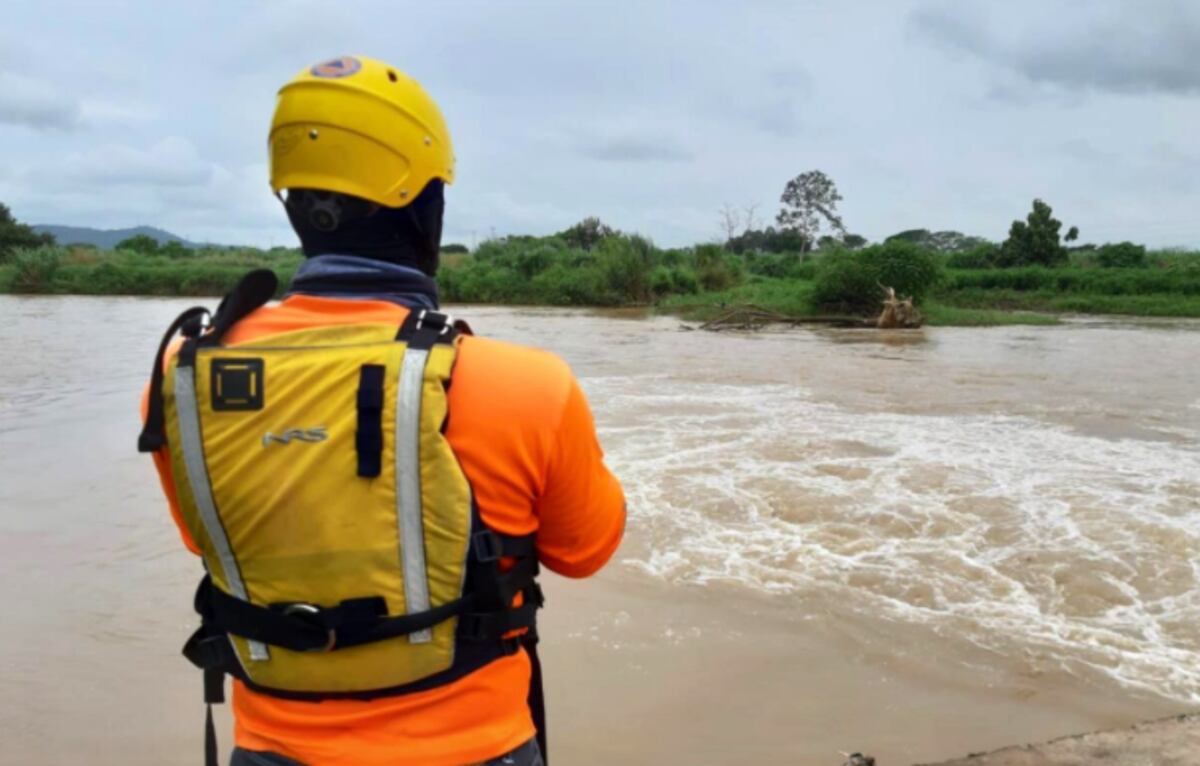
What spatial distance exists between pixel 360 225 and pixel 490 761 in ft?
2.66

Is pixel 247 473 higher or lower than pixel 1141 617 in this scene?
higher

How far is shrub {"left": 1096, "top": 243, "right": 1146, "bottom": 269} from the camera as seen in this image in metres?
45.6

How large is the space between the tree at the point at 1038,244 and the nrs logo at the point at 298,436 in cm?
4972

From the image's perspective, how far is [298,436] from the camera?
129 centimetres

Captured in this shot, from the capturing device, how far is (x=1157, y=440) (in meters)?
9.88

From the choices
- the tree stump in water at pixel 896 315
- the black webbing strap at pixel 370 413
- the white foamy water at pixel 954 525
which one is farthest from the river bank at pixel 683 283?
the black webbing strap at pixel 370 413

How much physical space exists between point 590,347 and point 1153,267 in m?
35.1

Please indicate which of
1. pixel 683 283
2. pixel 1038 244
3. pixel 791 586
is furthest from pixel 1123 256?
pixel 791 586

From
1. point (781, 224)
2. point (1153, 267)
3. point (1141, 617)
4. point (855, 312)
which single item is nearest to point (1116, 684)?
point (1141, 617)

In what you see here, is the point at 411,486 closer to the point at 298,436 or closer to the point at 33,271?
the point at 298,436

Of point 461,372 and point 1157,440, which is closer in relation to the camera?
point 461,372

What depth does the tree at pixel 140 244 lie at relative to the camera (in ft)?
199

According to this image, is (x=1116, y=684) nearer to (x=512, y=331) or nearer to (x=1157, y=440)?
(x=1157, y=440)

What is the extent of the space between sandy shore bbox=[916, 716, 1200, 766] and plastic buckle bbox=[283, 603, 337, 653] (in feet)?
6.51
